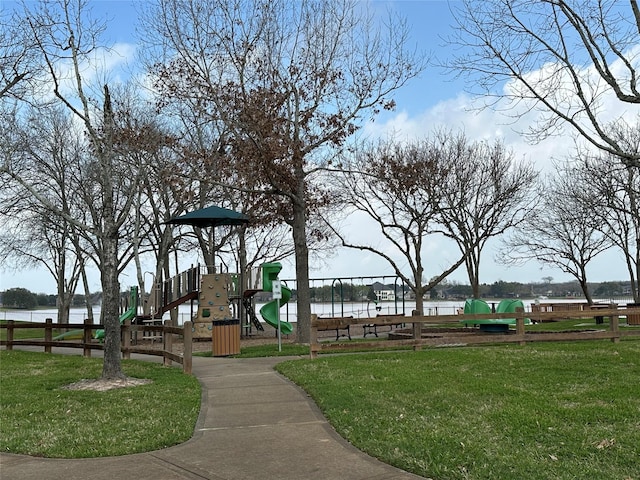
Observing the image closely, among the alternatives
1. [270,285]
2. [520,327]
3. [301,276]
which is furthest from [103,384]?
[270,285]

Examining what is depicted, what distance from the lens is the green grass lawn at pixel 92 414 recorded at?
6.30 meters

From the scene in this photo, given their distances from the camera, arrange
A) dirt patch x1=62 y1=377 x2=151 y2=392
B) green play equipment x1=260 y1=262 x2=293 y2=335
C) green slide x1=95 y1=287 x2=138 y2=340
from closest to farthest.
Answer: dirt patch x1=62 y1=377 x2=151 y2=392
green play equipment x1=260 y1=262 x2=293 y2=335
green slide x1=95 y1=287 x2=138 y2=340

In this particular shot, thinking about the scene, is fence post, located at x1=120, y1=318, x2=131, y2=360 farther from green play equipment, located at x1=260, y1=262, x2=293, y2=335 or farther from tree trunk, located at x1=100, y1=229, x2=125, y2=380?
green play equipment, located at x1=260, y1=262, x2=293, y2=335

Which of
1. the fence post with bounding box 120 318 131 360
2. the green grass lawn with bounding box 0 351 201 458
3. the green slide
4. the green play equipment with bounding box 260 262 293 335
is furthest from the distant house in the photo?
the green grass lawn with bounding box 0 351 201 458

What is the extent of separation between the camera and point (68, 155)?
27.4 metres

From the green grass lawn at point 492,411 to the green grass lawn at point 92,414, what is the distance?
199 cm

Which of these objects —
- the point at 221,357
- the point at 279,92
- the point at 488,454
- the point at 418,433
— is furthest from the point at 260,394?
the point at 279,92

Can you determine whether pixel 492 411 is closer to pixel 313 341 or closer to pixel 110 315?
pixel 313 341

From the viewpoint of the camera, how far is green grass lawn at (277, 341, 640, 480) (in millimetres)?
5227

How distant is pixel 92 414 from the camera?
7.94 meters

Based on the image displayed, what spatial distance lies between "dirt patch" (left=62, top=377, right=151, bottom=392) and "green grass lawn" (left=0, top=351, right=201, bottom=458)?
24 cm

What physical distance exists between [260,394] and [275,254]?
31613 millimetres

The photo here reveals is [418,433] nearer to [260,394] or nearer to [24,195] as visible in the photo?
[260,394]

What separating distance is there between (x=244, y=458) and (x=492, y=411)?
319 centimetres
